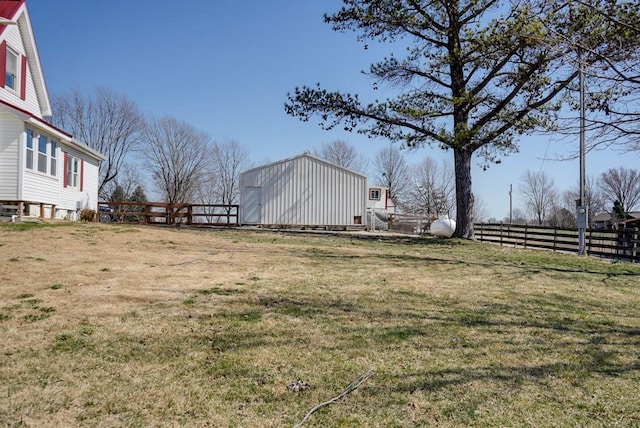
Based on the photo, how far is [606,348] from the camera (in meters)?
3.52

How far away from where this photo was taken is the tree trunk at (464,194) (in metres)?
15.1

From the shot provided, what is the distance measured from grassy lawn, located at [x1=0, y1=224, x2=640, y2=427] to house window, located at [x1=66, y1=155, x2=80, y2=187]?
1200 centimetres

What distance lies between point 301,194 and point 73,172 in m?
10.3

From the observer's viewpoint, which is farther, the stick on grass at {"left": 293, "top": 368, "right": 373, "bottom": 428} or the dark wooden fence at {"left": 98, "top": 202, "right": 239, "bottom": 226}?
the dark wooden fence at {"left": 98, "top": 202, "right": 239, "bottom": 226}

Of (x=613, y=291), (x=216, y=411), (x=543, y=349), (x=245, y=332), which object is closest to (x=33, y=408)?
(x=216, y=411)

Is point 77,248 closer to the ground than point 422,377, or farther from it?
farther from it

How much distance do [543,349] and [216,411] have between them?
2735 millimetres

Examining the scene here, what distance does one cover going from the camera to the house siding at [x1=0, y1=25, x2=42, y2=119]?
13.2m

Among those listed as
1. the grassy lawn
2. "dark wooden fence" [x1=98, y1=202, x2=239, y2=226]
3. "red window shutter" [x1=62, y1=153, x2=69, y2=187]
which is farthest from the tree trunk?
"red window shutter" [x1=62, y1=153, x2=69, y2=187]

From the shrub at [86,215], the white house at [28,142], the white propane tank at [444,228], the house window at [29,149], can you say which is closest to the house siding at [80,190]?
the white house at [28,142]

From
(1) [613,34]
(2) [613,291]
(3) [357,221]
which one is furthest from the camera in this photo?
(3) [357,221]

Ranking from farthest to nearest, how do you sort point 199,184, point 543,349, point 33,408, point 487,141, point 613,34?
point 199,184, point 487,141, point 613,34, point 543,349, point 33,408

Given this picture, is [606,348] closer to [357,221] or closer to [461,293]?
[461,293]

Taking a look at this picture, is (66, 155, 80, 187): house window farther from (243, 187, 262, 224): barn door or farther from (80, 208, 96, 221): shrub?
(243, 187, 262, 224): barn door
